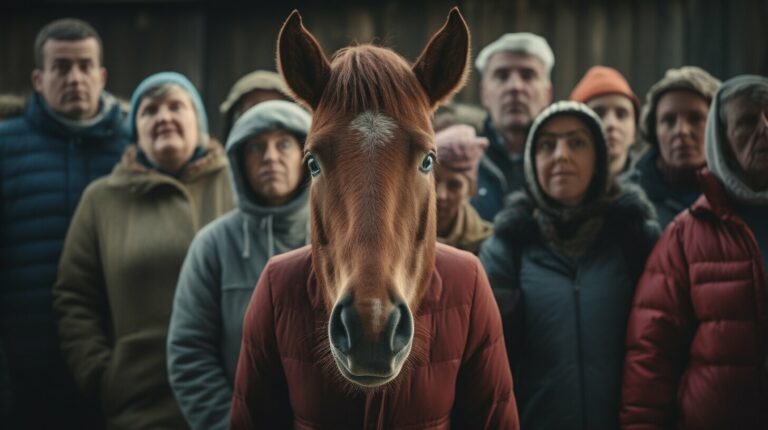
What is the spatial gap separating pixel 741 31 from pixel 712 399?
3.79 meters

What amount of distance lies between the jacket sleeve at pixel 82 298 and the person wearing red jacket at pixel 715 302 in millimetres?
2257

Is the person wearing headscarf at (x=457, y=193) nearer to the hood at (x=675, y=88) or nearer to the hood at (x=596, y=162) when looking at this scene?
the hood at (x=596, y=162)

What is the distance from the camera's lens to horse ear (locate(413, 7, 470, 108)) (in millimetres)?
1784

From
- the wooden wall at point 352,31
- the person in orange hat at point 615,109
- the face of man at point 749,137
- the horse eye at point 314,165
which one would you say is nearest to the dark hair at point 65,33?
the wooden wall at point 352,31

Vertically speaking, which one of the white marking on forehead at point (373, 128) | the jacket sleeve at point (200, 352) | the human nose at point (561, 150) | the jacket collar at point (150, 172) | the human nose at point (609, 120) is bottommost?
the jacket sleeve at point (200, 352)

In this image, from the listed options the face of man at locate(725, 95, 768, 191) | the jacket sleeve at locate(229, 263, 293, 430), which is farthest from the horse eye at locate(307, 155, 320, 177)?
the face of man at locate(725, 95, 768, 191)

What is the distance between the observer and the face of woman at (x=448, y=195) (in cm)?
295

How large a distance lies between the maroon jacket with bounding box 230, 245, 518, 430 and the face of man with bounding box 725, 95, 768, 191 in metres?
1.15

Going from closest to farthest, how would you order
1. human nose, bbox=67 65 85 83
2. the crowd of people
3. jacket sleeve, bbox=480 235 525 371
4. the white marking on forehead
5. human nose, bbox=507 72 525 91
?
the white marking on forehead
the crowd of people
jacket sleeve, bbox=480 235 525 371
human nose, bbox=67 65 85 83
human nose, bbox=507 72 525 91

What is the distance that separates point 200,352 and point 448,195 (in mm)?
1200

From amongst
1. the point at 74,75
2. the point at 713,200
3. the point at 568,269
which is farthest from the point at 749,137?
the point at 74,75

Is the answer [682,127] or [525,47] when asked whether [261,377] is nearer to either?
[682,127]

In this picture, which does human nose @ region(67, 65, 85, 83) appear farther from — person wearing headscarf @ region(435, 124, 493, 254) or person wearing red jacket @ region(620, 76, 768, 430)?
person wearing red jacket @ region(620, 76, 768, 430)

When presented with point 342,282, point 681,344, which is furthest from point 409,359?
point 681,344
